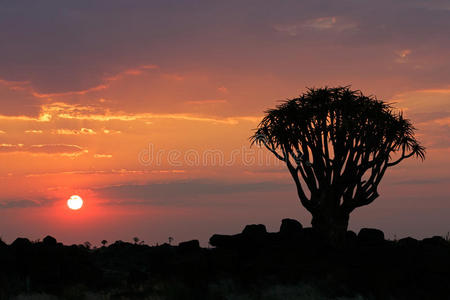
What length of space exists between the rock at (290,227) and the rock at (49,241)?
10817 mm

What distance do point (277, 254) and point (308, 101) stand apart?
7799 millimetres

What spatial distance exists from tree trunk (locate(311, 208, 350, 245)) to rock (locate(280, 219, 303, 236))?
85 centimetres

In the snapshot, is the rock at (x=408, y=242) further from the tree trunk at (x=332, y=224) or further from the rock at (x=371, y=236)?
the tree trunk at (x=332, y=224)

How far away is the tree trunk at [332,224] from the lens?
27594 mm

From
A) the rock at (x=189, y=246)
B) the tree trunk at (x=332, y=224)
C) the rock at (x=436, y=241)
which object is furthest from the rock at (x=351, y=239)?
the rock at (x=189, y=246)

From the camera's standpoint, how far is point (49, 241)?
27688mm

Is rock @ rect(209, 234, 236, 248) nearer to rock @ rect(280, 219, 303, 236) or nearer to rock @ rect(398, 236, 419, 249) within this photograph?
rock @ rect(280, 219, 303, 236)

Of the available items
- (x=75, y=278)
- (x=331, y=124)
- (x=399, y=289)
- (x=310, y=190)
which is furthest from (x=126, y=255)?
(x=399, y=289)

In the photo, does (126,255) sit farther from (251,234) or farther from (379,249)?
(379,249)

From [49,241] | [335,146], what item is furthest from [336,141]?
[49,241]

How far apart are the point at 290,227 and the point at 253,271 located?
5384mm

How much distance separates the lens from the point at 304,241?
26.1m

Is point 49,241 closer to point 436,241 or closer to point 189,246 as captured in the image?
point 189,246

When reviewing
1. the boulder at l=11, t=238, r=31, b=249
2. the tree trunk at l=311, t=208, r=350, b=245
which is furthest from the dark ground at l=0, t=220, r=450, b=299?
the tree trunk at l=311, t=208, r=350, b=245
